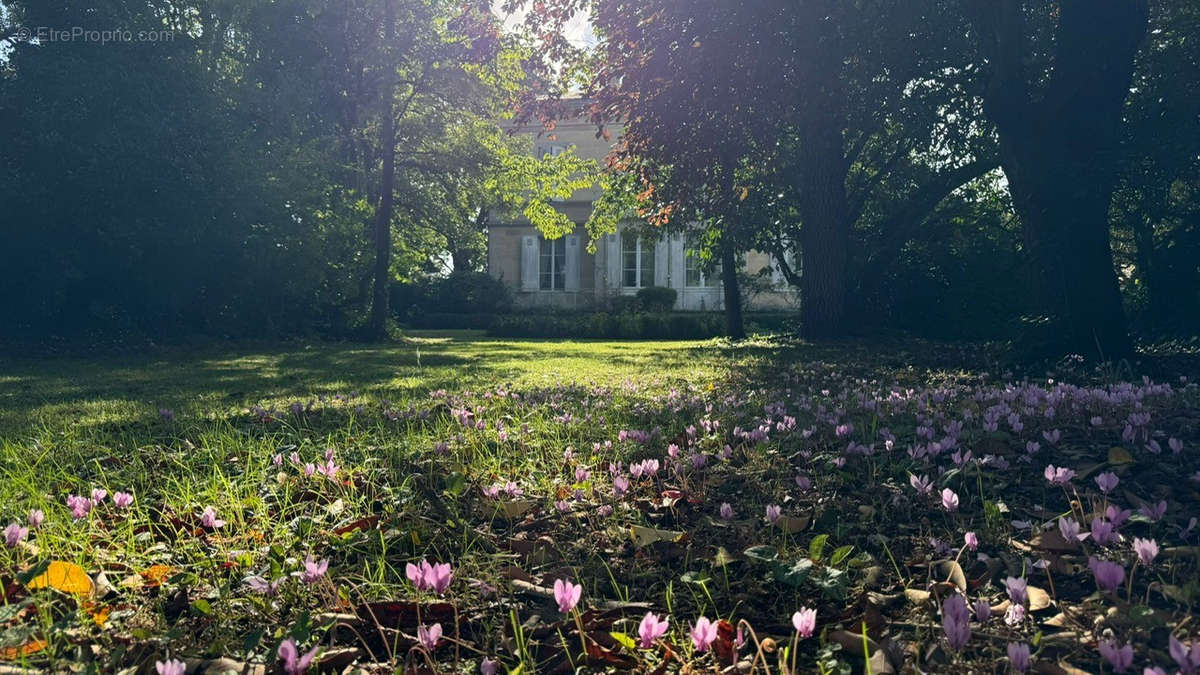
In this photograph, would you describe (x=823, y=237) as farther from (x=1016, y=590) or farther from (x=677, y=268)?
(x=677, y=268)

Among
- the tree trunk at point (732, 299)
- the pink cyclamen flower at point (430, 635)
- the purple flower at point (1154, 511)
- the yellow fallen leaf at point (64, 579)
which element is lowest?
the yellow fallen leaf at point (64, 579)

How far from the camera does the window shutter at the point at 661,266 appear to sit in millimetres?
32312

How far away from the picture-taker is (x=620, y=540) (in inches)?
91.9

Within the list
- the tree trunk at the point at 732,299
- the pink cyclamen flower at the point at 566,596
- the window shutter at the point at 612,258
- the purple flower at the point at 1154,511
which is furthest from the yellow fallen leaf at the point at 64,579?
the window shutter at the point at 612,258

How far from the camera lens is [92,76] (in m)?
13.7

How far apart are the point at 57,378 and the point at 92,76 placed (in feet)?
24.2

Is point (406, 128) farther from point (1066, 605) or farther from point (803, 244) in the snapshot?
point (1066, 605)

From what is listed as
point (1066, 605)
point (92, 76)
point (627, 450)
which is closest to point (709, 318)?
point (92, 76)

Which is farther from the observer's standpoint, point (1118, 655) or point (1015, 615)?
point (1015, 615)

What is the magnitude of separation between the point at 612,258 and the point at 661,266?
2.27m

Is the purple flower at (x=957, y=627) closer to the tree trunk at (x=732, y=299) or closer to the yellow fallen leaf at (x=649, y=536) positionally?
the yellow fallen leaf at (x=649, y=536)

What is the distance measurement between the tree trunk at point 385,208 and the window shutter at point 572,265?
1426 centimetres

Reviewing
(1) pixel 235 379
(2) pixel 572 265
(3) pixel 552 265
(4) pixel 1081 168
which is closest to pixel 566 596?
(4) pixel 1081 168

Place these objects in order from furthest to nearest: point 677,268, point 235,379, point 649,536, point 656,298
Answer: point 677,268 < point 656,298 < point 235,379 < point 649,536
